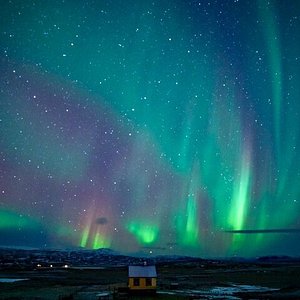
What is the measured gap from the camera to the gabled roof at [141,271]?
50.3 m

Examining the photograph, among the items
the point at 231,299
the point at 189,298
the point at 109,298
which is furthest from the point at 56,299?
the point at 231,299

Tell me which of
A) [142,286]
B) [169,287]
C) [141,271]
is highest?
[141,271]

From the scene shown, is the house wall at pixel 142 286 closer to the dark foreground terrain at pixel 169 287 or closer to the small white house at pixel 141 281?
the small white house at pixel 141 281

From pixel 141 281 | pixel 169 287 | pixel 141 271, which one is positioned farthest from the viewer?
pixel 169 287

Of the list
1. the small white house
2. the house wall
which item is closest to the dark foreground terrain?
the house wall

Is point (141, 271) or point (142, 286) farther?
point (141, 271)

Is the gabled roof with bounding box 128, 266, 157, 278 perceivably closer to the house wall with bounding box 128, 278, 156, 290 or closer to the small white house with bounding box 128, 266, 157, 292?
the small white house with bounding box 128, 266, 157, 292

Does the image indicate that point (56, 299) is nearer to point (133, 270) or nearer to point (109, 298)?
point (109, 298)

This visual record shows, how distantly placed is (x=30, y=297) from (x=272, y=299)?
2596 cm

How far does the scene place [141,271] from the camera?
5141cm

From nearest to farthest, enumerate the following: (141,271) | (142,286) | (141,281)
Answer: (142,286)
(141,281)
(141,271)

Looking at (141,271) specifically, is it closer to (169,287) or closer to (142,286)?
(142,286)

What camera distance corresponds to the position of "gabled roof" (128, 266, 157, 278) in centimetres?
5035

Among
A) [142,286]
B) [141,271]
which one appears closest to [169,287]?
[141,271]
